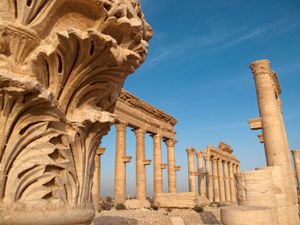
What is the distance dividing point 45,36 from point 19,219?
4.86ft

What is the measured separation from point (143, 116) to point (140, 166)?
435 cm

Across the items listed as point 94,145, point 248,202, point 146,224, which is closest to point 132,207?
point 146,224

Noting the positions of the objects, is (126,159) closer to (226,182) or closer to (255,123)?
(255,123)

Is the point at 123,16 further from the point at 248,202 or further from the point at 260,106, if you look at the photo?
the point at 260,106

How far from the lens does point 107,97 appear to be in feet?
9.44

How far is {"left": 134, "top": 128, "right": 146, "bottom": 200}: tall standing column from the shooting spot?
2244cm

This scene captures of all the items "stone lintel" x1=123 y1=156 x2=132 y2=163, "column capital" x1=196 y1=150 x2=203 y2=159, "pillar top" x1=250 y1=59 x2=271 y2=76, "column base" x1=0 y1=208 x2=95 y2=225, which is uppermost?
"pillar top" x1=250 y1=59 x2=271 y2=76

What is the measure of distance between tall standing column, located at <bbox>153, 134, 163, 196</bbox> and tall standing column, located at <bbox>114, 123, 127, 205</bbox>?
Answer: 4608 mm

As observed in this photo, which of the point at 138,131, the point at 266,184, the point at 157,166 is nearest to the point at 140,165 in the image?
the point at 157,166

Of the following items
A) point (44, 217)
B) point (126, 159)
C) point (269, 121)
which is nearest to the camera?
point (44, 217)

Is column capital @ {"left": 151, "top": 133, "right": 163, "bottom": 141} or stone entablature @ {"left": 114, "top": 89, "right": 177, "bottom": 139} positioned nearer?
stone entablature @ {"left": 114, "top": 89, "right": 177, "bottom": 139}

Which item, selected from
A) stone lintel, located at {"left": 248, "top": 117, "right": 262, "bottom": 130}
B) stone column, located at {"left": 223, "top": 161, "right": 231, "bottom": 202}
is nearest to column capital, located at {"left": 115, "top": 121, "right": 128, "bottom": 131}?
stone lintel, located at {"left": 248, "top": 117, "right": 262, "bottom": 130}

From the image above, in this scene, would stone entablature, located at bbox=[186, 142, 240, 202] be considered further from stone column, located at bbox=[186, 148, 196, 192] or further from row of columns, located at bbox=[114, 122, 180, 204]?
row of columns, located at bbox=[114, 122, 180, 204]

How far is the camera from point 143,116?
23656 mm
